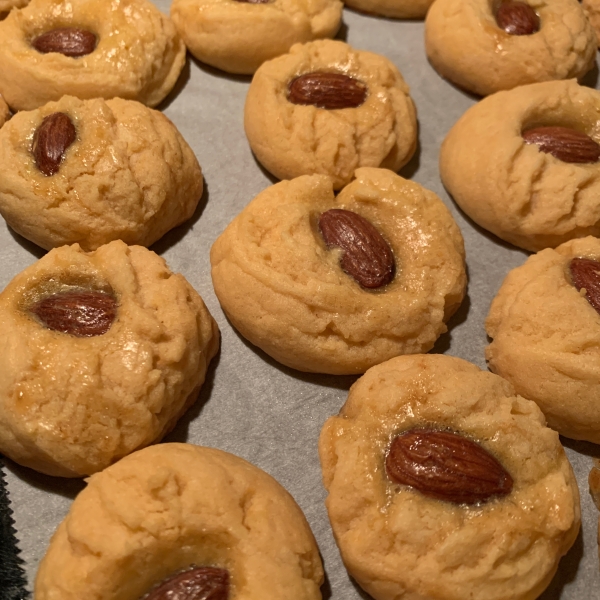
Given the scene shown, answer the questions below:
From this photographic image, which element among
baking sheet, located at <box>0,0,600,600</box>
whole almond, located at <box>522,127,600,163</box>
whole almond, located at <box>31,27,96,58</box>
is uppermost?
whole almond, located at <box>31,27,96,58</box>

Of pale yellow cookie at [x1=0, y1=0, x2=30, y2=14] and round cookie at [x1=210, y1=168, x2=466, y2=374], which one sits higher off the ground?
pale yellow cookie at [x1=0, y1=0, x2=30, y2=14]

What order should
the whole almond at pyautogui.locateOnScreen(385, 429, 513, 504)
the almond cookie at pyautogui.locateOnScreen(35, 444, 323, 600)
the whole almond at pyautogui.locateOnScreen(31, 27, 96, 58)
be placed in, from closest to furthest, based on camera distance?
the almond cookie at pyautogui.locateOnScreen(35, 444, 323, 600) < the whole almond at pyautogui.locateOnScreen(385, 429, 513, 504) < the whole almond at pyautogui.locateOnScreen(31, 27, 96, 58)

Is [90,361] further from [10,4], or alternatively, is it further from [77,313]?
[10,4]

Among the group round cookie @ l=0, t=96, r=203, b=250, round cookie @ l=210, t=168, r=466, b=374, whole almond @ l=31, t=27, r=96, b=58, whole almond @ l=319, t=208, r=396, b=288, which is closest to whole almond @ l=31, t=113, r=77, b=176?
round cookie @ l=0, t=96, r=203, b=250

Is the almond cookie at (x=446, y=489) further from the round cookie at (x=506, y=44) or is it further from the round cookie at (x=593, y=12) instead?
the round cookie at (x=593, y=12)

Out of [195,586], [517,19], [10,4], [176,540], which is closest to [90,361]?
[176,540]

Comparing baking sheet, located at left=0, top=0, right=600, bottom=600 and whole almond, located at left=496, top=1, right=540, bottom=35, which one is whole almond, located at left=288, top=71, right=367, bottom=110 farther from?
whole almond, located at left=496, top=1, right=540, bottom=35

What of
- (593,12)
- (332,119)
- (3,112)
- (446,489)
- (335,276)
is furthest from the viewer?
(593,12)
